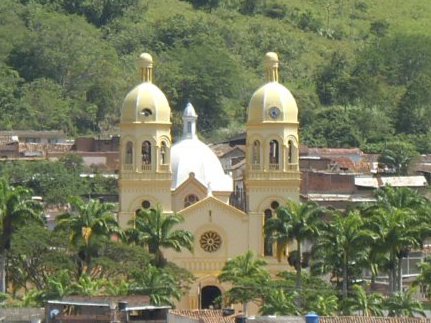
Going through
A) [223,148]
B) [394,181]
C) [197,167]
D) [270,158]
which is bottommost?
[197,167]

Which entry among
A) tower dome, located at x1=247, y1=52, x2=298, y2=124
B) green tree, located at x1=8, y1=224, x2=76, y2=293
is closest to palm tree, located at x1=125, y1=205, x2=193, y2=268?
green tree, located at x1=8, y1=224, x2=76, y2=293

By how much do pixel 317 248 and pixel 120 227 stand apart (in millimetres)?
9438

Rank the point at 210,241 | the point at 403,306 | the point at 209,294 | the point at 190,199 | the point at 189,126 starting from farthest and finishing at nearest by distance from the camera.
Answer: the point at 189,126 → the point at 190,199 → the point at 210,241 → the point at 209,294 → the point at 403,306

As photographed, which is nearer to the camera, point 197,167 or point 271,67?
point 197,167

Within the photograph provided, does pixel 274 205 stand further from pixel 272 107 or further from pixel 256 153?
pixel 272 107

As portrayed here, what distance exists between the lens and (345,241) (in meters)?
109

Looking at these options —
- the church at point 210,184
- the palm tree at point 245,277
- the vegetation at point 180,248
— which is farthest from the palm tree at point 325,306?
the church at point 210,184

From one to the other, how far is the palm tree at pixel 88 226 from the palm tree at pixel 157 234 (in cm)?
235

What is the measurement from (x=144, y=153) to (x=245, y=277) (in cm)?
958

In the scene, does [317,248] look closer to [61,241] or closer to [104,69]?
[61,241]

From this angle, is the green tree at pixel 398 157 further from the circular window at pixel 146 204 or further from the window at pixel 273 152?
the circular window at pixel 146 204

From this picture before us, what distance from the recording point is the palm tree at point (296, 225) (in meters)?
111

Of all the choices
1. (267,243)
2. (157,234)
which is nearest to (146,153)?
(267,243)

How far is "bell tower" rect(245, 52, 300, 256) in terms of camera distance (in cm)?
11925
